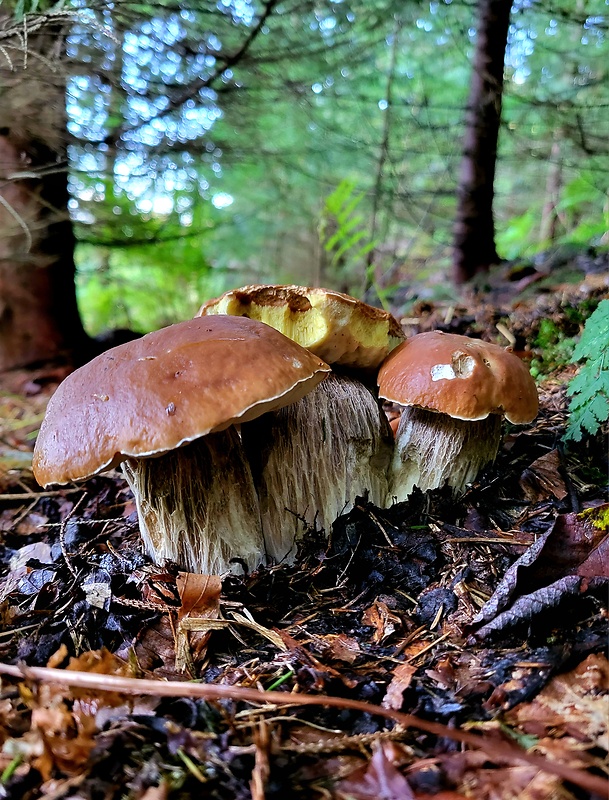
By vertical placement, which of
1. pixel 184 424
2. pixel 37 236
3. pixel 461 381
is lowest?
pixel 184 424

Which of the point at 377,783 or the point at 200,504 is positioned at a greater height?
the point at 200,504

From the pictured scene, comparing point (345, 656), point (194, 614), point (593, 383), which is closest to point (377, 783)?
point (345, 656)

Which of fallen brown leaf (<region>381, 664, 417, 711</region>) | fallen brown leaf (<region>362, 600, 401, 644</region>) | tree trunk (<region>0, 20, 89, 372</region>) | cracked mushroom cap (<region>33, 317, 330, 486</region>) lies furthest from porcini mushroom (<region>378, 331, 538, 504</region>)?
tree trunk (<region>0, 20, 89, 372</region>)

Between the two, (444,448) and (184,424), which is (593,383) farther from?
(184,424)

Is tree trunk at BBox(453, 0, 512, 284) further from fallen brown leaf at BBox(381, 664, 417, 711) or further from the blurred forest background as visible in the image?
fallen brown leaf at BBox(381, 664, 417, 711)

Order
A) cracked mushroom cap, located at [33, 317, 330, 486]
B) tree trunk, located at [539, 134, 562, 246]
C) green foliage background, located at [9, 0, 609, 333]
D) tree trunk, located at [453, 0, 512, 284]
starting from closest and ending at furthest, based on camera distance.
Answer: cracked mushroom cap, located at [33, 317, 330, 486] < green foliage background, located at [9, 0, 609, 333] < tree trunk, located at [453, 0, 512, 284] < tree trunk, located at [539, 134, 562, 246]

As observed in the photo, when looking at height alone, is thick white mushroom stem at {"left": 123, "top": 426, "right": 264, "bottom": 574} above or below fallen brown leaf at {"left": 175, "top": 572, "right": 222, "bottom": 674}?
above

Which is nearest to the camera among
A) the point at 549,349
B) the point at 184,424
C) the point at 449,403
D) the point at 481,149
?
the point at 184,424

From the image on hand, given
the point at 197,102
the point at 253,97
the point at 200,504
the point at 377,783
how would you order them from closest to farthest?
the point at 377,783 → the point at 200,504 → the point at 197,102 → the point at 253,97

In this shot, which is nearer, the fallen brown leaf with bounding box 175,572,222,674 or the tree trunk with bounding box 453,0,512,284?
the fallen brown leaf with bounding box 175,572,222,674
